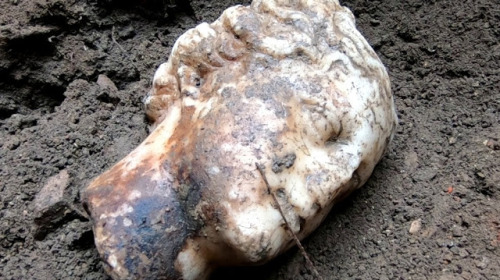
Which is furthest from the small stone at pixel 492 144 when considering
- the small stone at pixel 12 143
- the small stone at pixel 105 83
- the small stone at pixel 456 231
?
the small stone at pixel 12 143

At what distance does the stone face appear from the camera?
1345 millimetres

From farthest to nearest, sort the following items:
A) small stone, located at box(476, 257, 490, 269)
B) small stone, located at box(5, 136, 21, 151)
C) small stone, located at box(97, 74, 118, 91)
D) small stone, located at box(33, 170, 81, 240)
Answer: small stone, located at box(97, 74, 118, 91) < small stone, located at box(5, 136, 21, 151) < small stone, located at box(33, 170, 81, 240) < small stone, located at box(476, 257, 490, 269)

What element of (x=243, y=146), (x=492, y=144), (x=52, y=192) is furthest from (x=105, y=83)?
(x=492, y=144)

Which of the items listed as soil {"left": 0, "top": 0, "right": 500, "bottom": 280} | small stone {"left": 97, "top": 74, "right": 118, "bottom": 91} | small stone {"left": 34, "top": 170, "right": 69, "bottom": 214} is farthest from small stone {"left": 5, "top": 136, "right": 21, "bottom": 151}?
small stone {"left": 97, "top": 74, "right": 118, "bottom": 91}

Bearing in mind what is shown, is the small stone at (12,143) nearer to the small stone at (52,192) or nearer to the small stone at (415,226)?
the small stone at (52,192)

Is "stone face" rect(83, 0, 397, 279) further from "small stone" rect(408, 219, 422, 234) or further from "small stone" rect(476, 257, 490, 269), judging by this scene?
"small stone" rect(476, 257, 490, 269)

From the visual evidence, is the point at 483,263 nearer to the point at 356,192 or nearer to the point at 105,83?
the point at 356,192

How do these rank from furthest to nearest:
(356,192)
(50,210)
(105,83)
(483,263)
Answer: (105,83)
(356,192)
(50,210)
(483,263)

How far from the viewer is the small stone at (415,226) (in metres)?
1.61

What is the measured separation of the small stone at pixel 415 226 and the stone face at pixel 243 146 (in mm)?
189

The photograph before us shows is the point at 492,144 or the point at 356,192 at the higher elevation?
the point at 492,144

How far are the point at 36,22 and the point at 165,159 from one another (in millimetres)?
894

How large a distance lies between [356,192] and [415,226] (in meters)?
0.19

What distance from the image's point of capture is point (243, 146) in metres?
1.36
